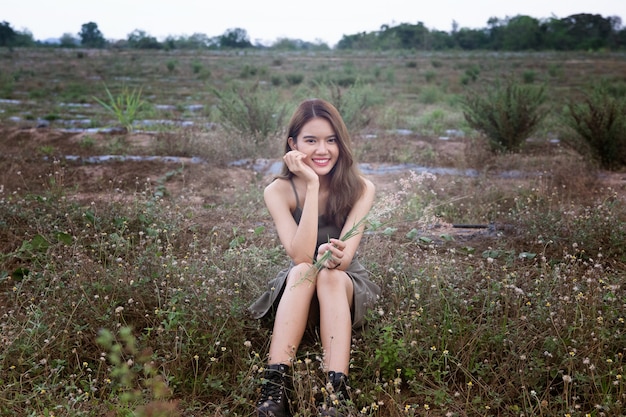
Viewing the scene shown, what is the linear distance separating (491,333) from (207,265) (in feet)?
5.54

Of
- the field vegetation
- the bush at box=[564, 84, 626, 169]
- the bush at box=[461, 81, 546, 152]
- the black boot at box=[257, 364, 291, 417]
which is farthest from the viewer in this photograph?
the bush at box=[461, 81, 546, 152]

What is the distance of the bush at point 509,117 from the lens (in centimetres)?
800

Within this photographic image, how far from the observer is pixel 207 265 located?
3.49 meters

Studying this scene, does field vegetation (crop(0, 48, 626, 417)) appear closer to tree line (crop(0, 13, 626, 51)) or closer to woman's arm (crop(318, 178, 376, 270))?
woman's arm (crop(318, 178, 376, 270))

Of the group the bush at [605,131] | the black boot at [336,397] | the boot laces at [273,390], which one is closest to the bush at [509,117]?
the bush at [605,131]

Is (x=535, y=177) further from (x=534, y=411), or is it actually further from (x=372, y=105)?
(x=372, y=105)

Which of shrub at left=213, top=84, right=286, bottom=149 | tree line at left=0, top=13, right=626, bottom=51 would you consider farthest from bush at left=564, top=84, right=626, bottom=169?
tree line at left=0, top=13, right=626, bottom=51

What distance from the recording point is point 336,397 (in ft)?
7.17

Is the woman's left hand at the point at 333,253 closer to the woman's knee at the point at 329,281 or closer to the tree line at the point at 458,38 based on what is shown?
the woman's knee at the point at 329,281

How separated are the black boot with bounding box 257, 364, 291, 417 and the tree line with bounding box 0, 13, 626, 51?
4753 centimetres

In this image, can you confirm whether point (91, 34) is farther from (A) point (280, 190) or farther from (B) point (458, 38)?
(A) point (280, 190)

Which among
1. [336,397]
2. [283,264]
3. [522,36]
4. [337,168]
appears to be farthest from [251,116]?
[522,36]

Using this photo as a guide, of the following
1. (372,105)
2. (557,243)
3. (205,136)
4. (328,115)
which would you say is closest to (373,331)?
(328,115)

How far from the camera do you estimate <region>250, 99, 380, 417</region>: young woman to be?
2.55 meters
